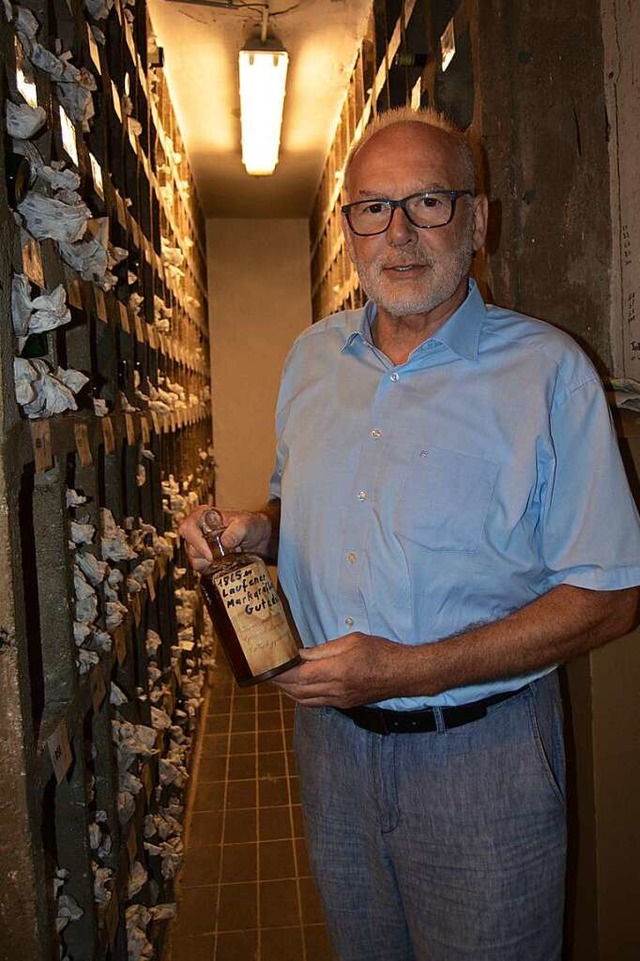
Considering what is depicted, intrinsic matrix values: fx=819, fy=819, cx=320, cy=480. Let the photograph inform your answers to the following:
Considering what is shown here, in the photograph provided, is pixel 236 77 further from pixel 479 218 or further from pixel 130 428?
pixel 479 218

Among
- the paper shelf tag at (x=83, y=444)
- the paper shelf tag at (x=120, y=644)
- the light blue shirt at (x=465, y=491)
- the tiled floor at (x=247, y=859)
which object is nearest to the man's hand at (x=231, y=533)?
the light blue shirt at (x=465, y=491)

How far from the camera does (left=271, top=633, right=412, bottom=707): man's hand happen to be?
1049mm

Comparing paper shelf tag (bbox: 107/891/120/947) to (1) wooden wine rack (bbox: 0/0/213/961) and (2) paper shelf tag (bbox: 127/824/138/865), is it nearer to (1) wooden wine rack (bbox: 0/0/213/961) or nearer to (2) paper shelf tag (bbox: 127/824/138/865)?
(1) wooden wine rack (bbox: 0/0/213/961)

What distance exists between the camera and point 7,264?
3.15 feet

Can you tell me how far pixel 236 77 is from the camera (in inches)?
134

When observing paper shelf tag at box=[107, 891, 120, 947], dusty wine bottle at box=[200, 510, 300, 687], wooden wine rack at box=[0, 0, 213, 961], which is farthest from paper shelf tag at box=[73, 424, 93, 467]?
paper shelf tag at box=[107, 891, 120, 947]

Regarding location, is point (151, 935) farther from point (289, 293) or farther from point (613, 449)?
point (289, 293)

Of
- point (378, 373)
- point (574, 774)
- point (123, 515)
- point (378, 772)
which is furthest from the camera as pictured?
point (123, 515)

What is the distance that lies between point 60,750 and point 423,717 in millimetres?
513

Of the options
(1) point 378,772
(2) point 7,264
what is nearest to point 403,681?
(1) point 378,772

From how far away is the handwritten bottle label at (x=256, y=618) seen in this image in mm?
1079

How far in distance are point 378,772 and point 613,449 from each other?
559 mm

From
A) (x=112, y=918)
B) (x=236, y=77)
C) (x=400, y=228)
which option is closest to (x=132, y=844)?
(x=112, y=918)

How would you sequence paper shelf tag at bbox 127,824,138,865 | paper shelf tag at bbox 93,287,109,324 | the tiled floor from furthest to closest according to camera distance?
the tiled floor < paper shelf tag at bbox 127,824,138,865 < paper shelf tag at bbox 93,287,109,324
